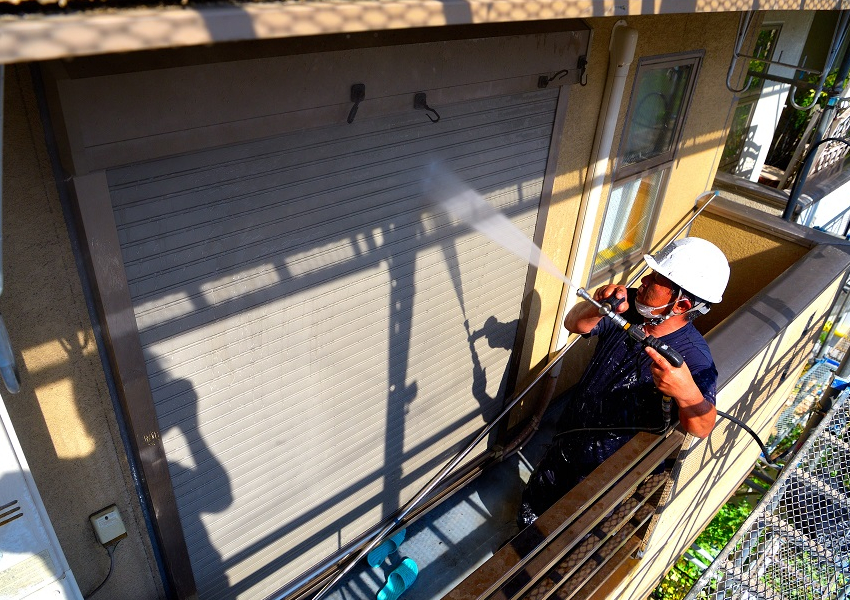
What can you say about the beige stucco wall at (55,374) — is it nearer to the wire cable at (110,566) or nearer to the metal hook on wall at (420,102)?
the wire cable at (110,566)

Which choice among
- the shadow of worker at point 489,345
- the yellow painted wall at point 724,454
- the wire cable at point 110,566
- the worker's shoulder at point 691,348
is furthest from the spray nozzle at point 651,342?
the wire cable at point 110,566

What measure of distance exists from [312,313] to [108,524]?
1435 millimetres

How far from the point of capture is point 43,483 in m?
2.63

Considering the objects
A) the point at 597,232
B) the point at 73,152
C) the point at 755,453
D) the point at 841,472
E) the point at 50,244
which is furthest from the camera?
the point at 755,453

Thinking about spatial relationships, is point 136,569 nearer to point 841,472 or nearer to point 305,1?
point 305,1

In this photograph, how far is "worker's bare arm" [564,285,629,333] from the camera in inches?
153

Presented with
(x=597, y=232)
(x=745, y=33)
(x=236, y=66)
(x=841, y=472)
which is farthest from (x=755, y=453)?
(x=236, y=66)

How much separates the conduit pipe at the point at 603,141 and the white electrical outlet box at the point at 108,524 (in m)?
3.75

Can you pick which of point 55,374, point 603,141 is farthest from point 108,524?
point 603,141

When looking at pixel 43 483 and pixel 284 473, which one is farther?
pixel 284 473

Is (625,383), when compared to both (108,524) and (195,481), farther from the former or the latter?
(108,524)

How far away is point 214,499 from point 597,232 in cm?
367

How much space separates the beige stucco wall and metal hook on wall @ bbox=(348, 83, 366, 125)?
1273mm

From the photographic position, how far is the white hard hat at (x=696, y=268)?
3.48 metres
